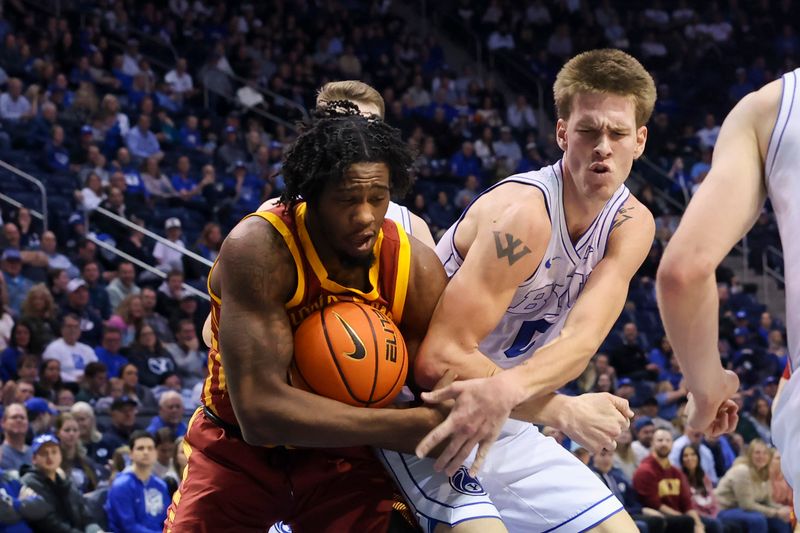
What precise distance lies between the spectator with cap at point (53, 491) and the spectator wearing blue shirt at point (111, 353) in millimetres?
2423

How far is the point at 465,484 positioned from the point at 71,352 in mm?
6528

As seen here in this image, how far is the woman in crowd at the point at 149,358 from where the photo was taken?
9852 millimetres

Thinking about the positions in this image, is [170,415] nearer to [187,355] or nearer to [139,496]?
[139,496]

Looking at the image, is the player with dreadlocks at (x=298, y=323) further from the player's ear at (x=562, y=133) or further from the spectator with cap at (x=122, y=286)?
the spectator with cap at (x=122, y=286)

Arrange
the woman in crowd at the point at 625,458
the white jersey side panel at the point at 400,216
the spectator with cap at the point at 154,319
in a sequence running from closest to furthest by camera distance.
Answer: the white jersey side panel at the point at 400,216 < the woman in crowd at the point at 625,458 < the spectator with cap at the point at 154,319

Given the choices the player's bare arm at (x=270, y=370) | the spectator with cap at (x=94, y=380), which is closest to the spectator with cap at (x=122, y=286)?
the spectator with cap at (x=94, y=380)

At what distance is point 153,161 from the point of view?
1255cm

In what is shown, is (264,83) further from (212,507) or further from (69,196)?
(212,507)

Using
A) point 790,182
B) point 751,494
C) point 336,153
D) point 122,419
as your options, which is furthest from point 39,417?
point 790,182

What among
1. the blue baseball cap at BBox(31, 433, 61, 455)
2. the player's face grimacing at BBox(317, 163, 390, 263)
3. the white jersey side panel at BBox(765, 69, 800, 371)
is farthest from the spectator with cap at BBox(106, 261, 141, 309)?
the white jersey side panel at BBox(765, 69, 800, 371)

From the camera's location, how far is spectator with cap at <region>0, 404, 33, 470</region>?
25.1 ft

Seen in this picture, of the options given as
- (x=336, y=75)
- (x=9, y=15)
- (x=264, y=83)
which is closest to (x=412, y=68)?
(x=336, y=75)

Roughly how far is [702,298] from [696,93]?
56.9 feet

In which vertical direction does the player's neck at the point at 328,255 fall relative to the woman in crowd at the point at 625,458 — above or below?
above
